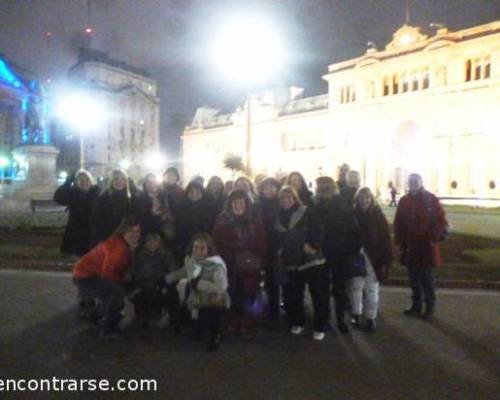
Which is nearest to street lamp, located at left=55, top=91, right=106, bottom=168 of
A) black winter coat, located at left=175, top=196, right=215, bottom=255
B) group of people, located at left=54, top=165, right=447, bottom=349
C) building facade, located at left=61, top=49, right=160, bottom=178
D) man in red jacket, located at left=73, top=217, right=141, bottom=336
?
building facade, located at left=61, top=49, right=160, bottom=178

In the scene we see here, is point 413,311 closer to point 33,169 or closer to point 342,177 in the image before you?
point 342,177

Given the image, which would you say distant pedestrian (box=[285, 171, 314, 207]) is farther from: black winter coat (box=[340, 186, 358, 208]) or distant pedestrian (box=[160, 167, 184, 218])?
distant pedestrian (box=[160, 167, 184, 218])

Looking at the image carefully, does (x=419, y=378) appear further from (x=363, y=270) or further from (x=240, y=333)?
(x=240, y=333)

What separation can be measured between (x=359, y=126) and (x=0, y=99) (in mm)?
45080

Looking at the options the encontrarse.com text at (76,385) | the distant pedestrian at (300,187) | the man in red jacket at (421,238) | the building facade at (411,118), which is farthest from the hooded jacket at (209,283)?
the building facade at (411,118)

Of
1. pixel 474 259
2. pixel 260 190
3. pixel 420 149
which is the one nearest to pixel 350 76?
pixel 420 149

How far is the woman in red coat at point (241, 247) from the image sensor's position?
7152mm

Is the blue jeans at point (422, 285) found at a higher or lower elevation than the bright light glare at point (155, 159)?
lower

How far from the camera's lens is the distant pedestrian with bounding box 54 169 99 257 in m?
8.70

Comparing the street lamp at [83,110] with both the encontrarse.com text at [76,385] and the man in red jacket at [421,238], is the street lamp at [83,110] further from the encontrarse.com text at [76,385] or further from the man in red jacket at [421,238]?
the encontrarse.com text at [76,385]

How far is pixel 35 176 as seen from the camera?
87.9 feet

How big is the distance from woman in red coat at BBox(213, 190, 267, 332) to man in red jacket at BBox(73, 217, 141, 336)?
132 centimetres

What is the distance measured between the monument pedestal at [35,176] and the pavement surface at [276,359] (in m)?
19.8

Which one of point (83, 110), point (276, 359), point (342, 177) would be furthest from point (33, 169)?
point (83, 110)
